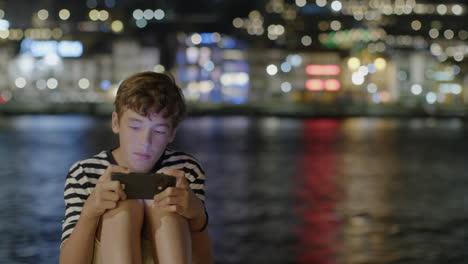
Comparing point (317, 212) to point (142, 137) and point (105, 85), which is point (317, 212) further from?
point (105, 85)

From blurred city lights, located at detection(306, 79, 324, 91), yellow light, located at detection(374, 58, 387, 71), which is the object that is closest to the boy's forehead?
blurred city lights, located at detection(306, 79, 324, 91)

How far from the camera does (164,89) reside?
11.9ft

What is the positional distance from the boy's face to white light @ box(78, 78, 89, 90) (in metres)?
147

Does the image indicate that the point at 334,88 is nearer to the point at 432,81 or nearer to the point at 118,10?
the point at 432,81

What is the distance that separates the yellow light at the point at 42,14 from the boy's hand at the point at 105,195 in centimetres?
17185

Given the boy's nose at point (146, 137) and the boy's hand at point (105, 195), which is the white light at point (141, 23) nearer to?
the boy's nose at point (146, 137)

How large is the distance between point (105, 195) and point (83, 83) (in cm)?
14858

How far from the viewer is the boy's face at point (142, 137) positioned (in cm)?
369

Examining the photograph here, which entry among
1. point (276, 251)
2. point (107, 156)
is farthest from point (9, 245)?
point (107, 156)

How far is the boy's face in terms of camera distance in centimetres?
369

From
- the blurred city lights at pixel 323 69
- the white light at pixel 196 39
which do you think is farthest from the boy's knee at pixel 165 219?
the white light at pixel 196 39

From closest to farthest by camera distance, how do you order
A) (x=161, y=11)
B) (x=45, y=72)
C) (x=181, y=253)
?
(x=181, y=253), (x=45, y=72), (x=161, y=11)

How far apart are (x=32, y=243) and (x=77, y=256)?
5100 millimetres

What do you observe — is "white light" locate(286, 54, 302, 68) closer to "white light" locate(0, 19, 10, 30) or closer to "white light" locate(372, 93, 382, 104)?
"white light" locate(372, 93, 382, 104)
